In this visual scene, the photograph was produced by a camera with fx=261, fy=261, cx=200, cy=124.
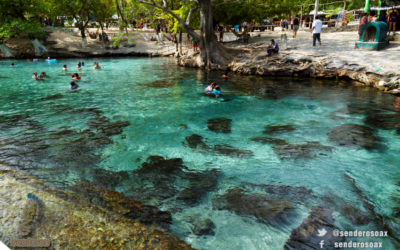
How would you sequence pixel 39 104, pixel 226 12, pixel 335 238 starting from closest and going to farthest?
pixel 335 238
pixel 39 104
pixel 226 12

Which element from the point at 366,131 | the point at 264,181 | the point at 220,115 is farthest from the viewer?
the point at 220,115

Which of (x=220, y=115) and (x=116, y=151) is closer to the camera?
(x=116, y=151)

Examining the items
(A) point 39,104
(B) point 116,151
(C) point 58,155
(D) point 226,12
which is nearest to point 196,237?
(B) point 116,151

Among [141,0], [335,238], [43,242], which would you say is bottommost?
[335,238]

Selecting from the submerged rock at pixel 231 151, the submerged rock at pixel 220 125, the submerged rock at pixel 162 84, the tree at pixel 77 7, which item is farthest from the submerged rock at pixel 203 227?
the tree at pixel 77 7

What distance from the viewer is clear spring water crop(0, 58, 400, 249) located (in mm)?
5266

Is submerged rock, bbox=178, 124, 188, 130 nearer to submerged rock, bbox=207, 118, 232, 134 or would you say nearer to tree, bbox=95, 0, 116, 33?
submerged rock, bbox=207, 118, 232, 134

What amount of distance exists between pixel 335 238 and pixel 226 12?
994 inches

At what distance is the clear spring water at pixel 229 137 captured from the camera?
5.27 m

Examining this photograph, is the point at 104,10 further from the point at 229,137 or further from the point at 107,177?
the point at 107,177

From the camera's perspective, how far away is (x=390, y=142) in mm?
8469

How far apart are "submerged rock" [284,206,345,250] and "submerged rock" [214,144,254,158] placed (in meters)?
2.87

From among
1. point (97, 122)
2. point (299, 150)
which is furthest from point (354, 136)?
point (97, 122)

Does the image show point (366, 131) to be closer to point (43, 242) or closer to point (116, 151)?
point (116, 151)
